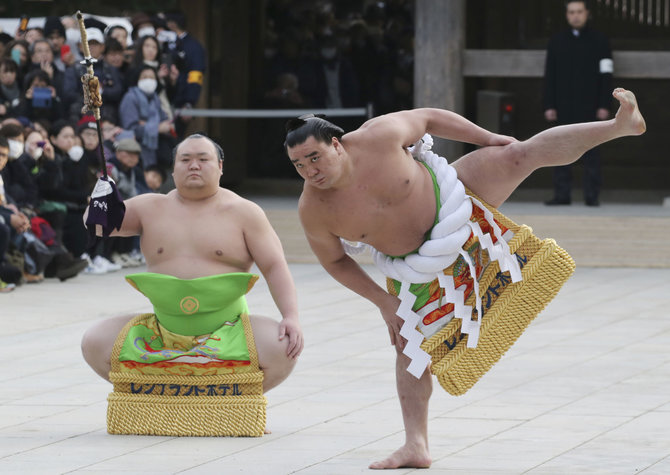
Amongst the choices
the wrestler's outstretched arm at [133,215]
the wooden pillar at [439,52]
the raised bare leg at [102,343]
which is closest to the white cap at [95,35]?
the wooden pillar at [439,52]

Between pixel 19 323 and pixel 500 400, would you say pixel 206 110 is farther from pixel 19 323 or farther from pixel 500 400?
pixel 500 400

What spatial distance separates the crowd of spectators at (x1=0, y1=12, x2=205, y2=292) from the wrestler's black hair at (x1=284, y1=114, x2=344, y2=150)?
417 cm

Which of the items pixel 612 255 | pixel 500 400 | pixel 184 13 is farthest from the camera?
pixel 184 13

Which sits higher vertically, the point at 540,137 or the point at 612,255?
the point at 540,137

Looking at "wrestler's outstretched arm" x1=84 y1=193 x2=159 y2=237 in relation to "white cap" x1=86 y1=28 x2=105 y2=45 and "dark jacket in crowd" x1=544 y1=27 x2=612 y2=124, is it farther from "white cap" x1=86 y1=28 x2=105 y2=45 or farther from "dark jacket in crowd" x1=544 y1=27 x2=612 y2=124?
"dark jacket in crowd" x1=544 y1=27 x2=612 y2=124

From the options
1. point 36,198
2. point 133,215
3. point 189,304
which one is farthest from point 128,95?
point 189,304

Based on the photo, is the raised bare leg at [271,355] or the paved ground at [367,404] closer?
the paved ground at [367,404]

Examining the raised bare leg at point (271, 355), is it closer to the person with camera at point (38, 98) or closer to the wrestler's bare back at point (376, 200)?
the wrestler's bare back at point (376, 200)

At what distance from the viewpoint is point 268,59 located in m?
12.2

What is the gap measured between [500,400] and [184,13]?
668 centimetres

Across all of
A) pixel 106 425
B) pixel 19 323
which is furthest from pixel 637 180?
pixel 106 425

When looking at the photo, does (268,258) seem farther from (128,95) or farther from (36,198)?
(128,95)

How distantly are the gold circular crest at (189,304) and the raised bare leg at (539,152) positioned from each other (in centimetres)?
93

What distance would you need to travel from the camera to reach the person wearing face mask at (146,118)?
9.62 meters
